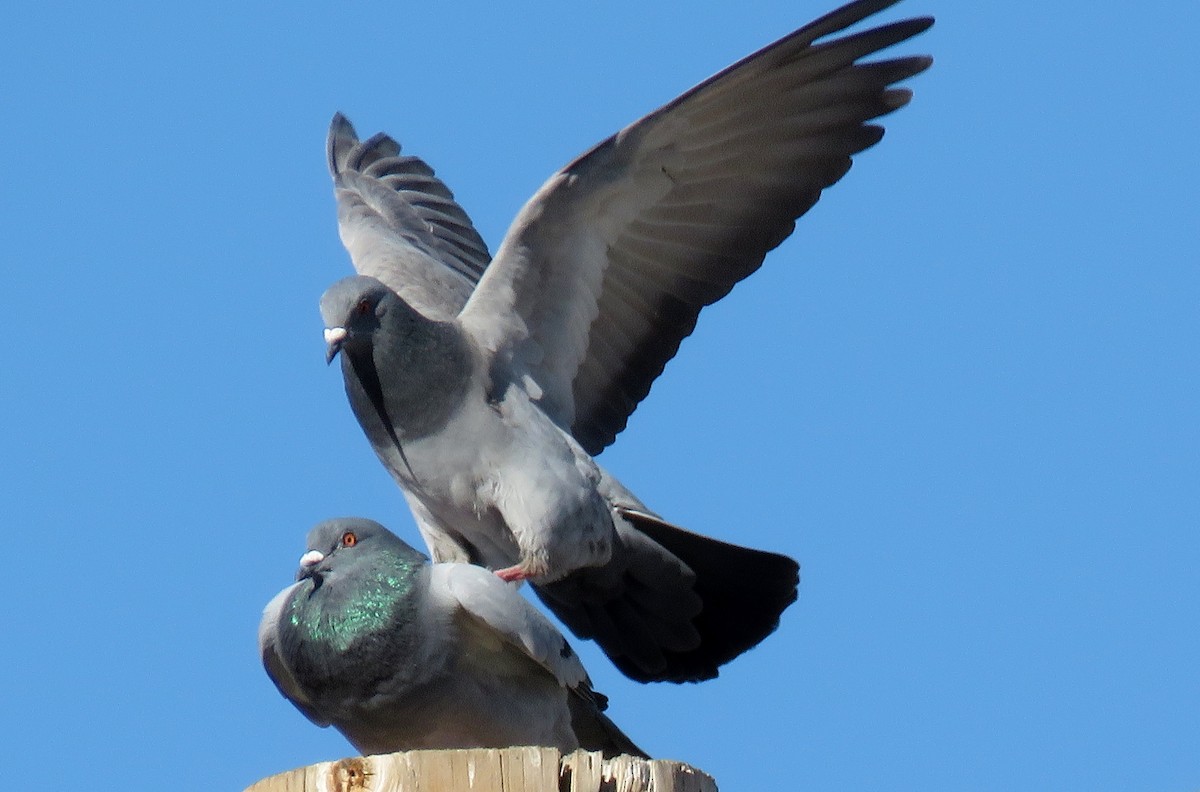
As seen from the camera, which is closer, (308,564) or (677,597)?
(308,564)

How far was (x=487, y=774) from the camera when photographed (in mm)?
4578

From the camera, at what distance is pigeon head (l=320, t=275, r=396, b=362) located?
8.38 meters

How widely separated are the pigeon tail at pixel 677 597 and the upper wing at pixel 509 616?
2331 mm

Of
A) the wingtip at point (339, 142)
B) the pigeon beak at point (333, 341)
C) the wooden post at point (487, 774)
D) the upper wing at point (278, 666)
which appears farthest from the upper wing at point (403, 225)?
the wooden post at point (487, 774)

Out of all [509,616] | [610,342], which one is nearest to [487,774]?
[509,616]

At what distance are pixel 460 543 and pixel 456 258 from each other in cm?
284

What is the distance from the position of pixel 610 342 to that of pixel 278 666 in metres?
3.25

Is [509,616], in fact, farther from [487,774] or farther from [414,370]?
[414,370]

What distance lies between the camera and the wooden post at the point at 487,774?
4590mm

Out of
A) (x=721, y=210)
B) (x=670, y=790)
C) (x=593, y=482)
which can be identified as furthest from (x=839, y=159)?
(x=670, y=790)

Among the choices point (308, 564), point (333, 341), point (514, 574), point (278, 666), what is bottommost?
point (278, 666)

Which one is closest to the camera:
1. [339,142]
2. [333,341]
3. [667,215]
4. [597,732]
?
[597,732]

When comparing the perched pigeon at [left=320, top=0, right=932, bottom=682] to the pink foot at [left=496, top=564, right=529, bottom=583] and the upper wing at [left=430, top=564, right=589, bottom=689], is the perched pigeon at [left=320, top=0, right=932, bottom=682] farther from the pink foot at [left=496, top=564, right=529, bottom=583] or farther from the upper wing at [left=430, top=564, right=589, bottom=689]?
the upper wing at [left=430, top=564, right=589, bottom=689]

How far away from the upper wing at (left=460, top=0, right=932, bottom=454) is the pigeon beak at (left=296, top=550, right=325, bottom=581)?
2332 millimetres
